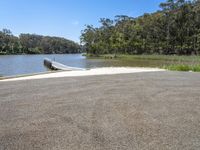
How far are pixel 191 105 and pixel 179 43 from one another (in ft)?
144

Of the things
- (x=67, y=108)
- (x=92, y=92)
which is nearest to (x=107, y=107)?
(x=67, y=108)

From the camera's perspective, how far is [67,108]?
4.90m

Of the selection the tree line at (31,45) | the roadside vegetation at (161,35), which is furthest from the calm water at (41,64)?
the tree line at (31,45)

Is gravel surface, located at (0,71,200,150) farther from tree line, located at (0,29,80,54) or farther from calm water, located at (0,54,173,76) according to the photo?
tree line, located at (0,29,80,54)

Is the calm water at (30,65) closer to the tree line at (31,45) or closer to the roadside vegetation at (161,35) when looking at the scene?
the roadside vegetation at (161,35)

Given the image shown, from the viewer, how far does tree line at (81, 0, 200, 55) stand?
A: 147 ft

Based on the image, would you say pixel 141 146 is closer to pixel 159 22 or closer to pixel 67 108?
pixel 67 108

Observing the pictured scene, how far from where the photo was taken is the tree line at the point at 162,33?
44781 millimetres

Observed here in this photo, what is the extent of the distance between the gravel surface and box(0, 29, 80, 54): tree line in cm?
8572

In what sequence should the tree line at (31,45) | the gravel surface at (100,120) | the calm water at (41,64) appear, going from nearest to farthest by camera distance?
the gravel surface at (100,120), the calm water at (41,64), the tree line at (31,45)

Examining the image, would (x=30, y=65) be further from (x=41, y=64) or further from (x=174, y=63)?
(x=174, y=63)

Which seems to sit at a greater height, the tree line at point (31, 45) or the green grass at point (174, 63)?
the tree line at point (31, 45)

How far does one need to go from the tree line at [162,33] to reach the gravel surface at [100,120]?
3875cm

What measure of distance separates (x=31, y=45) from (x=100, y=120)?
10912 centimetres
